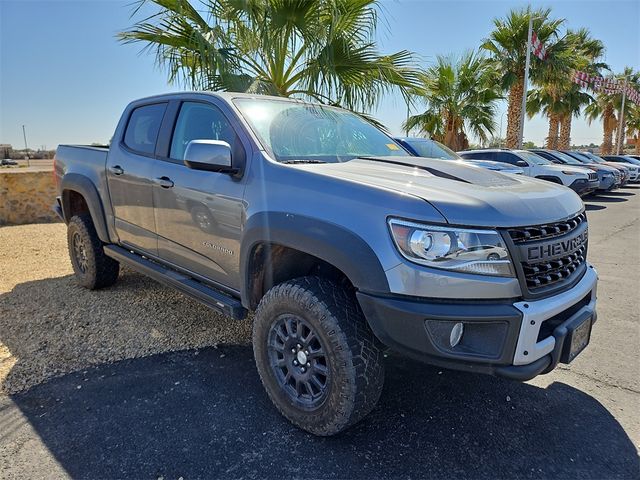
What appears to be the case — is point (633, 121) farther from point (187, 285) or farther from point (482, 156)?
point (187, 285)

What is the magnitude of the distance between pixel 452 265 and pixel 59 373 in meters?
2.76

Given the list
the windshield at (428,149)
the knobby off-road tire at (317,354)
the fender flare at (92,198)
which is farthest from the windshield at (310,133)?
the windshield at (428,149)

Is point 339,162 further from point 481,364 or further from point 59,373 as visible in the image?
point 59,373

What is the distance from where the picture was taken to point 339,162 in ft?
9.34

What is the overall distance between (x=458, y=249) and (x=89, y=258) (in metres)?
3.97

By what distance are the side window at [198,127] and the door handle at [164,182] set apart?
0.18 metres

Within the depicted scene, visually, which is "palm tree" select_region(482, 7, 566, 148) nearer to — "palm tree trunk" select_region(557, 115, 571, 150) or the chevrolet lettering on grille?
"palm tree trunk" select_region(557, 115, 571, 150)

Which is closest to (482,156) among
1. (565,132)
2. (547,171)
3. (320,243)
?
(547,171)

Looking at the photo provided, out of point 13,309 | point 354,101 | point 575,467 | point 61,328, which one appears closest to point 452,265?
point 575,467

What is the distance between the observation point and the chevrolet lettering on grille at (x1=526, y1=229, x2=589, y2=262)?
79.7 inches

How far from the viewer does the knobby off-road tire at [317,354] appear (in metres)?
2.14

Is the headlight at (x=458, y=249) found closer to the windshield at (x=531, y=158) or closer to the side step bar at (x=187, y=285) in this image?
the side step bar at (x=187, y=285)

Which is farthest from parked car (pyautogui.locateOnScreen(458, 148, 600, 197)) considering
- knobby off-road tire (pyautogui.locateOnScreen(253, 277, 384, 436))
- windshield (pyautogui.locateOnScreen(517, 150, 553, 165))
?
knobby off-road tire (pyautogui.locateOnScreen(253, 277, 384, 436))

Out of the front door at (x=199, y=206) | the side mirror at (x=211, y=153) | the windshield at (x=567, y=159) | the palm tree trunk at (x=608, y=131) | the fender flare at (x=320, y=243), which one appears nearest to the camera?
the fender flare at (x=320, y=243)
